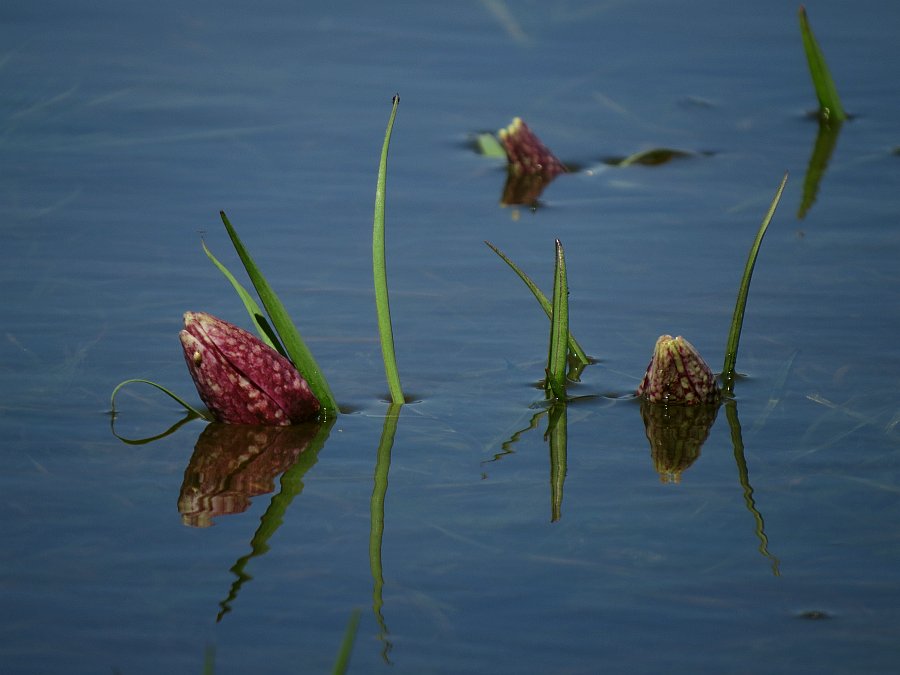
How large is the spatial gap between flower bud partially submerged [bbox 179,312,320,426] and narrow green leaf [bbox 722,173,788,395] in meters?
1.02

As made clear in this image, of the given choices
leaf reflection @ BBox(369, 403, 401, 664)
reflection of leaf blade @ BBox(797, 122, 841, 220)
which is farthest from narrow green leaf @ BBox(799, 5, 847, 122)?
leaf reflection @ BBox(369, 403, 401, 664)

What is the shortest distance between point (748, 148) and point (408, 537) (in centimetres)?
321

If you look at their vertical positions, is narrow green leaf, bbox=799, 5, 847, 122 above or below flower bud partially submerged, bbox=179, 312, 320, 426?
above

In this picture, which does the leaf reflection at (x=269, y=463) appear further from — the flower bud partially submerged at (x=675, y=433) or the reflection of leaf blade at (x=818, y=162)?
the reflection of leaf blade at (x=818, y=162)

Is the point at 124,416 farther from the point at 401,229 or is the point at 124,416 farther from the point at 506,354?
the point at 401,229

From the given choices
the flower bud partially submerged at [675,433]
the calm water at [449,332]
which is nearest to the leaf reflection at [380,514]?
the calm water at [449,332]

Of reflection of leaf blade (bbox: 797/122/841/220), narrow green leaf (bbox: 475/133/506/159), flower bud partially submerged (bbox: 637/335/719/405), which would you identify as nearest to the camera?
flower bud partially submerged (bbox: 637/335/719/405)

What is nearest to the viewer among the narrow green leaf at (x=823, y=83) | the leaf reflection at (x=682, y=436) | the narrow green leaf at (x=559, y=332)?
the leaf reflection at (x=682, y=436)

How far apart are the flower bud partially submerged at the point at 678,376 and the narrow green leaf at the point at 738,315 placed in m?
0.09

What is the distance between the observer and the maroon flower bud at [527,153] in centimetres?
505

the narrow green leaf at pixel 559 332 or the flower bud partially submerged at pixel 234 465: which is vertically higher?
the narrow green leaf at pixel 559 332

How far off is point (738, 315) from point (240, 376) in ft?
3.85

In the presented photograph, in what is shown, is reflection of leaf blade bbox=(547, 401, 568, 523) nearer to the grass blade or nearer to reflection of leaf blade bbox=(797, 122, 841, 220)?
the grass blade

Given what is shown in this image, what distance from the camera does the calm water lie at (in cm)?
233
